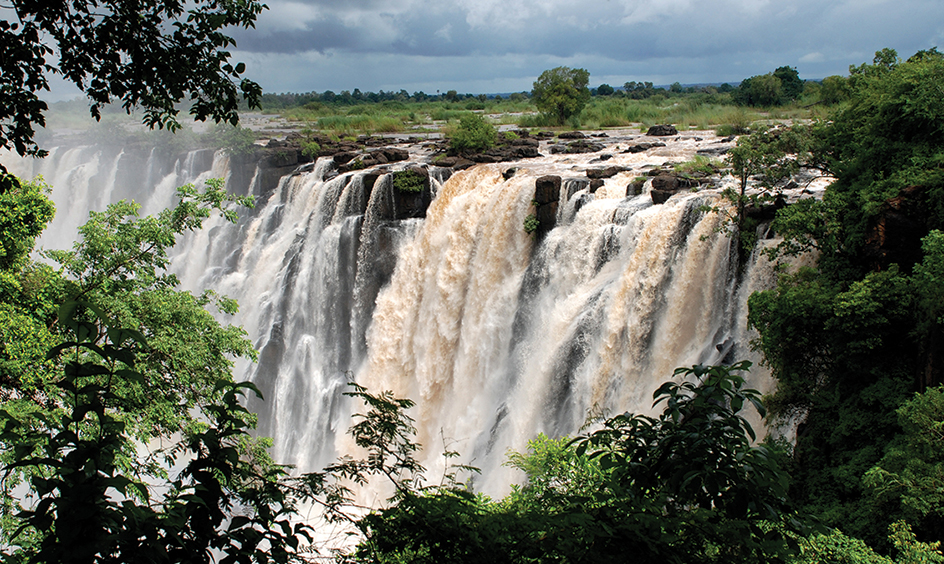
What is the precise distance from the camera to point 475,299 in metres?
18.5

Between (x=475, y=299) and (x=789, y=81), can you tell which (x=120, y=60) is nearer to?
(x=475, y=299)

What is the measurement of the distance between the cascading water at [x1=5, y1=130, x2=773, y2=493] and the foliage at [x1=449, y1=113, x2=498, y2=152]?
451 centimetres

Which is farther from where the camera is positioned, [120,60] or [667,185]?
[667,185]

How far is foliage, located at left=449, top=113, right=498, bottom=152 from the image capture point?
87.2 feet

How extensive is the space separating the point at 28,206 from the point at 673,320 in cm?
1196

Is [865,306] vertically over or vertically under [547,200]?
under

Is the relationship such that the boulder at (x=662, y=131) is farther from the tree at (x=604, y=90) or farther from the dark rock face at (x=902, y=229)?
the tree at (x=604, y=90)

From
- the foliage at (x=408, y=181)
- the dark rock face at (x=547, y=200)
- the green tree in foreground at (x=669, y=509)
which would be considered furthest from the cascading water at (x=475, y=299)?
the green tree in foreground at (x=669, y=509)

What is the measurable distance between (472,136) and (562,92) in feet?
51.7

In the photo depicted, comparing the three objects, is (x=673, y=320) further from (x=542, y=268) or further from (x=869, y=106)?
(x=869, y=106)

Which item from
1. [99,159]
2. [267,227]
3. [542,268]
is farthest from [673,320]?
[99,159]

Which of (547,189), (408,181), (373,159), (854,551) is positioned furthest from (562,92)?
(854,551)

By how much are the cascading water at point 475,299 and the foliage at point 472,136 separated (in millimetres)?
4508

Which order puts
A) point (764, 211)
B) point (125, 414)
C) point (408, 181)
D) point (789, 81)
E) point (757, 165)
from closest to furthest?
point (125, 414) < point (764, 211) < point (757, 165) < point (408, 181) < point (789, 81)
